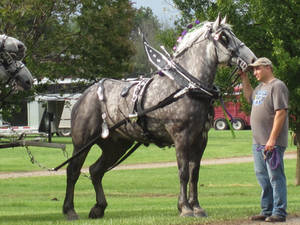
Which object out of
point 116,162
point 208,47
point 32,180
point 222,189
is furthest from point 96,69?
point 208,47

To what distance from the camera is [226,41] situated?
9133 mm

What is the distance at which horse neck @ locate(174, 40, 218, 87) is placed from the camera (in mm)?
9273

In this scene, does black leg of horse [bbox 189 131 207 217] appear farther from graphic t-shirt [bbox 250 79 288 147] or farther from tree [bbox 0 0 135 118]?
tree [bbox 0 0 135 118]

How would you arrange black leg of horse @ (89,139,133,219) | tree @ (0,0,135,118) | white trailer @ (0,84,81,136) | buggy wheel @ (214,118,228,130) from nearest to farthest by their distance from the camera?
black leg of horse @ (89,139,133,219) < tree @ (0,0,135,118) < white trailer @ (0,84,81,136) < buggy wheel @ (214,118,228,130)

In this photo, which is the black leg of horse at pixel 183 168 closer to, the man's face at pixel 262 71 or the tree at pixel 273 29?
the man's face at pixel 262 71

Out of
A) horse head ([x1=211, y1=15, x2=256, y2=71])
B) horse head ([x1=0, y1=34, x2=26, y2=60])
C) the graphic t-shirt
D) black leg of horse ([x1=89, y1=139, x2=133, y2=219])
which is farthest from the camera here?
black leg of horse ([x1=89, y1=139, x2=133, y2=219])

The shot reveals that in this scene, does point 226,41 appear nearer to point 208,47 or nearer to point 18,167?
point 208,47

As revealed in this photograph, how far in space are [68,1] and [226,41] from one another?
12689 mm

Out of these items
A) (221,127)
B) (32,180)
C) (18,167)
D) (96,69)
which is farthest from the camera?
A: (221,127)

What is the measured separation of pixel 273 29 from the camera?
50.0 feet

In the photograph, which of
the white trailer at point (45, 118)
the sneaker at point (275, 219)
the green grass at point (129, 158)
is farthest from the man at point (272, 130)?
the white trailer at point (45, 118)

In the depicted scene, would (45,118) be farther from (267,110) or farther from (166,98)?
(267,110)

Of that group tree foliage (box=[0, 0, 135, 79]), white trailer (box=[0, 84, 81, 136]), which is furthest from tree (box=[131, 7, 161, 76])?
tree foliage (box=[0, 0, 135, 79])

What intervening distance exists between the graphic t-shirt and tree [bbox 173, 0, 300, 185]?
623 cm
